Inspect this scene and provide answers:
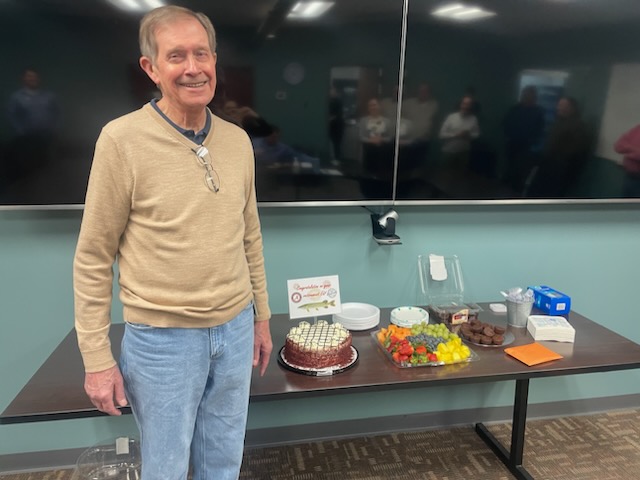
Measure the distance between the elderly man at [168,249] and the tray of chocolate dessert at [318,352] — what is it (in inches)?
14.2

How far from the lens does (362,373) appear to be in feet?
5.38

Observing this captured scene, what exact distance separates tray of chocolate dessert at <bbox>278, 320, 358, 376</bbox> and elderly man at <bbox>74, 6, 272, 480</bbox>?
0.36 metres

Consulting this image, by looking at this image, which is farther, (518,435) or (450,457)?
(450,457)

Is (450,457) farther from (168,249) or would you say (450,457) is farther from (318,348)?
(168,249)

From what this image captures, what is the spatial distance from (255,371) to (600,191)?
5.40 feet

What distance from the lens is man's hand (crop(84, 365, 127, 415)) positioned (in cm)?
119

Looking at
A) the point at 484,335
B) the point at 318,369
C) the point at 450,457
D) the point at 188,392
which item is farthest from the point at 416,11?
the point at 450,457

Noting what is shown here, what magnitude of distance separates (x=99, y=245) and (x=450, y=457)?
1798 millimetres

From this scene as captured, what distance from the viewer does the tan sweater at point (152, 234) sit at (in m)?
1.12

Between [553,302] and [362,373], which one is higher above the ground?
[553,302]

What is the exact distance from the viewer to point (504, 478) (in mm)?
2107

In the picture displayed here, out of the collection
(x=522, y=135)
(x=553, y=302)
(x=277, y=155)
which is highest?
(x=522, y=135)

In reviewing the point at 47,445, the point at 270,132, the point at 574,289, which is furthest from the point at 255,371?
the point at 574,289

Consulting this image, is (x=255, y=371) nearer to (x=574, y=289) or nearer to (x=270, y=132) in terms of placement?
(x=270, y=132)
